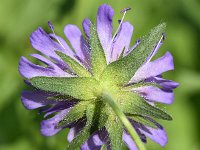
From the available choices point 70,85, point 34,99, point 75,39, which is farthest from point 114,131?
point 75,39

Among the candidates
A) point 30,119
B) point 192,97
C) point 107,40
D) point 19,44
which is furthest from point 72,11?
point 107,40

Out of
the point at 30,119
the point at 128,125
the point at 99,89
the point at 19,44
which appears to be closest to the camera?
the point at 128,125

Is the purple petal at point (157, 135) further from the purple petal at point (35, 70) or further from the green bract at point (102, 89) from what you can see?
the purple petal at point (35, 70)

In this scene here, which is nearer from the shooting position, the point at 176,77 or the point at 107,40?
the point at 107,40

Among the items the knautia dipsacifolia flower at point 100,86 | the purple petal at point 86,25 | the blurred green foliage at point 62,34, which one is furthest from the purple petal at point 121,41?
the blurred green foliage at point 62,34

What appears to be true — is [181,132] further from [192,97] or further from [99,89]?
[99,89]

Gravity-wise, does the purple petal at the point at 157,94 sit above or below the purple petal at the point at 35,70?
below
